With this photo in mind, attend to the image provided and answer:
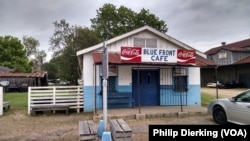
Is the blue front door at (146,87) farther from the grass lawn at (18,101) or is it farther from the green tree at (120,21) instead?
the green tree at (120,21)

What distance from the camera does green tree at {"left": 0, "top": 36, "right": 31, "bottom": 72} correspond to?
57.7 m

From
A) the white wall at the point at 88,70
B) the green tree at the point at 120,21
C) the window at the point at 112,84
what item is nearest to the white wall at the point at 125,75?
the window at the point at 112,84

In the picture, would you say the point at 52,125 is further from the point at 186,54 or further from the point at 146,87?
the point at 186,54

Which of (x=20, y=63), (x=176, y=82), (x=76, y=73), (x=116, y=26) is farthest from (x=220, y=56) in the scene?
(x=20, y=63)

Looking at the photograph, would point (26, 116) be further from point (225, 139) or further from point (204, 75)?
point (204, 75)

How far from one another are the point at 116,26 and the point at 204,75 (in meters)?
18.3

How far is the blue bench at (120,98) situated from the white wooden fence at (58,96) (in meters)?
1.56

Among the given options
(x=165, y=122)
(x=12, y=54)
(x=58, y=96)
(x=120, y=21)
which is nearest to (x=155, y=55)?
(x=165, y=122)

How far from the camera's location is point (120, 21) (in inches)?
1895

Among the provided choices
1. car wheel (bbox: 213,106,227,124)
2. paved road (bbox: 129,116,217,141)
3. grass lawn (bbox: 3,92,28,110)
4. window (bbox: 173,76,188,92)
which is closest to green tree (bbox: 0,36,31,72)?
grass lawn (bbox: 3,92,28,110)

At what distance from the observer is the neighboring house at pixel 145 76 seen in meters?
13.2

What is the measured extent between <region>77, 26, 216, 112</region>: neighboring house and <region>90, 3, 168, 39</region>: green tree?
32.0 meters

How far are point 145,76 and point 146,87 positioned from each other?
2.00 feet

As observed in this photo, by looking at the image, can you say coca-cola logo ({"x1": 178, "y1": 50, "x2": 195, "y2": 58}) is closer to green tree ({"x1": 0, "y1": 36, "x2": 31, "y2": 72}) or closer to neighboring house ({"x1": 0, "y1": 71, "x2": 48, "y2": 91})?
neighboring house ({"x1": 0, "y1": 71, "x2": 48, "y2": 91})
